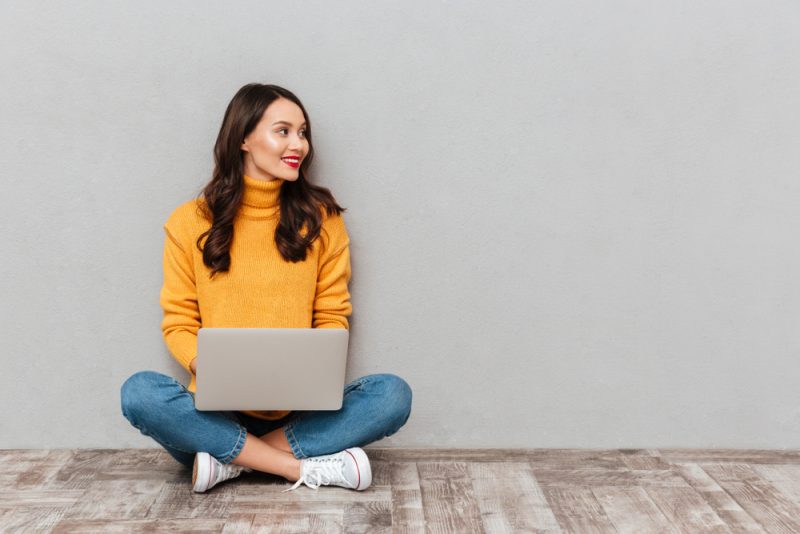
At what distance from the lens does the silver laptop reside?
1764 mm

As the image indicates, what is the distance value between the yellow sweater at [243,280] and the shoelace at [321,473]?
0.18 metres

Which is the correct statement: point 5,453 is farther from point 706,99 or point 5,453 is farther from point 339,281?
point 706,99

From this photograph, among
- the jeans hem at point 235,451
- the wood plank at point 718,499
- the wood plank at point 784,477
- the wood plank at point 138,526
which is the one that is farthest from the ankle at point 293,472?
the wood plank at point 784,477

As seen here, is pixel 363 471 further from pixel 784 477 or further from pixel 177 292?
pixel 784 477

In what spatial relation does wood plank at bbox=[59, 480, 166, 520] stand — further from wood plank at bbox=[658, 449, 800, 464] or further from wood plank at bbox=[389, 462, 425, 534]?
wood plank at bbox=[658, 449, 800, 464]

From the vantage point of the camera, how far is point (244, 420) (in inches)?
80.8

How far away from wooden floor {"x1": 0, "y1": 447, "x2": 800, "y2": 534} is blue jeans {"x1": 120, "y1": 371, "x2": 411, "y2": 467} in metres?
0.09

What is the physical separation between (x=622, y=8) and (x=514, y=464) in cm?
106

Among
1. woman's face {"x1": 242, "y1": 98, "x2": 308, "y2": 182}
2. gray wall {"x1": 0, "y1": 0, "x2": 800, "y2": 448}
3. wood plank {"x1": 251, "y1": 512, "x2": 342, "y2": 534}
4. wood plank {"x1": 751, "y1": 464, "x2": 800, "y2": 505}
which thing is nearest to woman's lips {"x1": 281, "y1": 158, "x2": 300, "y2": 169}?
woman's face {"x1": 242, "y1": 98, "x2": 308, "y2": 182}

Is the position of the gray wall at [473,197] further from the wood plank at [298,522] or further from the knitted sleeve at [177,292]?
the wood plank at [298,522]

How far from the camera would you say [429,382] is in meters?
2.18

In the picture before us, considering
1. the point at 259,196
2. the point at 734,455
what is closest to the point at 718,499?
the point at 734,455

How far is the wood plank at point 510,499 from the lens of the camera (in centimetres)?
175

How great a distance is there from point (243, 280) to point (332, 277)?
0.66 feet
